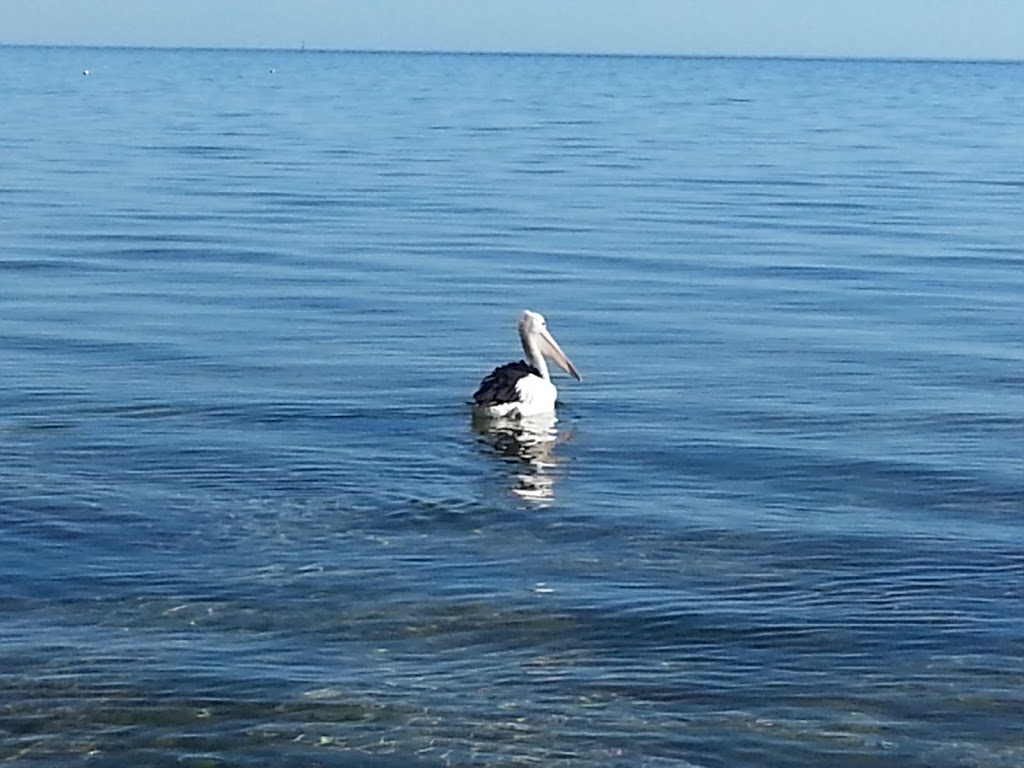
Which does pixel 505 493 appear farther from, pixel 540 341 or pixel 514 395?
pixel 540 341

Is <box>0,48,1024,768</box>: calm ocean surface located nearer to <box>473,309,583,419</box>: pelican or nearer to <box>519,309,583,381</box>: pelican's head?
<box>473,309,583,419</box>: pelican

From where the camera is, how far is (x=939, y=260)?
871 inches

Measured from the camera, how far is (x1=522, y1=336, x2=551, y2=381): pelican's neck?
14406mm

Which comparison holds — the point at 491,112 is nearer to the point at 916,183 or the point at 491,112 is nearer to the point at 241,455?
the point at 916,183

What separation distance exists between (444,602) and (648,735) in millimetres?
1768

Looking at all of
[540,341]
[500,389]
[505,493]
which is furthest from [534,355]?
[505,493]

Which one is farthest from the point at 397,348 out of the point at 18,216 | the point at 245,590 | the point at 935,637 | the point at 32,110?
the point at 32,110

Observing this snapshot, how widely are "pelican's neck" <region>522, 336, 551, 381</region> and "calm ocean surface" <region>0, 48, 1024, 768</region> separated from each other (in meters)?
0.32

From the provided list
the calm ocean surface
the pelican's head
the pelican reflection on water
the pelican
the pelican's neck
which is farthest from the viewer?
the pelican's head

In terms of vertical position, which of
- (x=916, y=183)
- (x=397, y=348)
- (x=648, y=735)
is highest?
(x=916, y=183)

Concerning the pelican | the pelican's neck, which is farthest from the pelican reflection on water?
the pelican's neck

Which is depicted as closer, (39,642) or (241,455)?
(39,642)

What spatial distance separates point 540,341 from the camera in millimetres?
14625

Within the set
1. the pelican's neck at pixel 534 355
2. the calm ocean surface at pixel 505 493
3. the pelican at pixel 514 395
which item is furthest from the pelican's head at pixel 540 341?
the pelican at pixel 514 395
